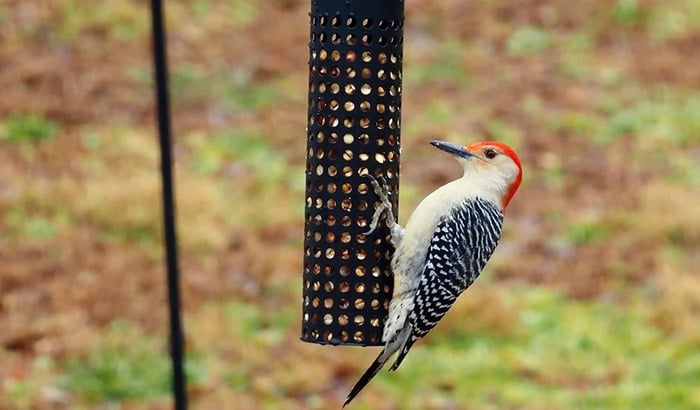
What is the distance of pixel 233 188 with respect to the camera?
11.0 m

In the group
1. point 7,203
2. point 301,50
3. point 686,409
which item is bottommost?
point 686,409

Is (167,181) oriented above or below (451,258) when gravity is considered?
above

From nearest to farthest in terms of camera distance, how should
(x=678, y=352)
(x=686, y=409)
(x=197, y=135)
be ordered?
(x=686, y=409)
(x=678, y=352)
(x=197, y=135)

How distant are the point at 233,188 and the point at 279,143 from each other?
1.28 m

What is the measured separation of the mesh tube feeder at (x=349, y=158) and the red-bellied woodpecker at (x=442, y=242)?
0.22 ft

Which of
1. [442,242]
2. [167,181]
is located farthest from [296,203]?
[442,242]

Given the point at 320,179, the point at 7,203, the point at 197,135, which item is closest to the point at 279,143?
the point at 197,135

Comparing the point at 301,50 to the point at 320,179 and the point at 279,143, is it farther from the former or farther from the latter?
the point at 320,179

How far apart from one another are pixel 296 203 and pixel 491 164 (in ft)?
20.4

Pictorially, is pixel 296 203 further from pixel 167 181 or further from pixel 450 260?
pixel 450 260

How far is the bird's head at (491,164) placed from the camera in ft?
15.4

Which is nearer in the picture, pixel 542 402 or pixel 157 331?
pixel 542 402

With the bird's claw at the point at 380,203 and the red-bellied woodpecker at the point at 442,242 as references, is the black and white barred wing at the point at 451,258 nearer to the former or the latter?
the red-bellied woodpecker at the point at 442,242

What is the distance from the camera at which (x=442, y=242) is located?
4594 mm
